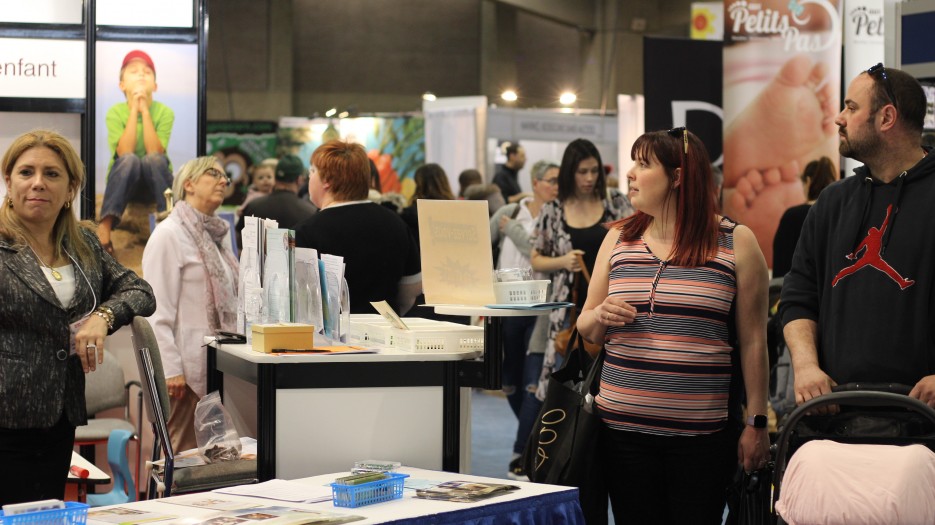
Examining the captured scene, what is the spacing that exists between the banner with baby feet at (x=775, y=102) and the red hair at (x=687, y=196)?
12.0 feet

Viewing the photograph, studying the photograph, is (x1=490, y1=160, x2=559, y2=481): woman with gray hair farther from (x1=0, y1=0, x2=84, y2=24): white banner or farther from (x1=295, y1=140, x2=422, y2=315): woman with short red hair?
(x1=0, y1=0, x2=84, y2=24): white banner

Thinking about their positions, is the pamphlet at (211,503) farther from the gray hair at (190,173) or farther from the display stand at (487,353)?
the gray hair at (190,173)

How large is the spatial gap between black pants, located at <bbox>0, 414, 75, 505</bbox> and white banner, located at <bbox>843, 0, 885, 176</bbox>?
517cm

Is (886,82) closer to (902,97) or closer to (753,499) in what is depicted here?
(902,97)

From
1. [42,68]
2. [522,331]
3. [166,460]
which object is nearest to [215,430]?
[166,460]

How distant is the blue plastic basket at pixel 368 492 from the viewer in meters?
2.50

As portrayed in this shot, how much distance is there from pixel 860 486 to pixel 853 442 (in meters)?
0.24

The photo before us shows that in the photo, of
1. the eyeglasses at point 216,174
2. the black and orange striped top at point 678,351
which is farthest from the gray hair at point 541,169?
the black and orange striped top at point 678,351

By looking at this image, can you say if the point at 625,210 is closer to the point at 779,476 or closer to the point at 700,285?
the point at 700,285

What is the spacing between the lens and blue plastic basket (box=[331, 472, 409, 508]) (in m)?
2.50

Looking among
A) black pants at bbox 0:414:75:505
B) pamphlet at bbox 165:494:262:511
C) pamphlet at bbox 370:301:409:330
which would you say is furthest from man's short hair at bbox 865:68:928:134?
black pants at bbox 0:414:75:505

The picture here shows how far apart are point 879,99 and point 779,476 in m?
0.87

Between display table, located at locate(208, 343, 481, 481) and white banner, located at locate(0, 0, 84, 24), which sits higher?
white banner, located at locate(0, 0, 84, 24)

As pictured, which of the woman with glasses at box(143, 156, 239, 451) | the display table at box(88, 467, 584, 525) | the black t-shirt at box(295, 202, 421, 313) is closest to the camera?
the display table at box(88, 467, 584, 525)
